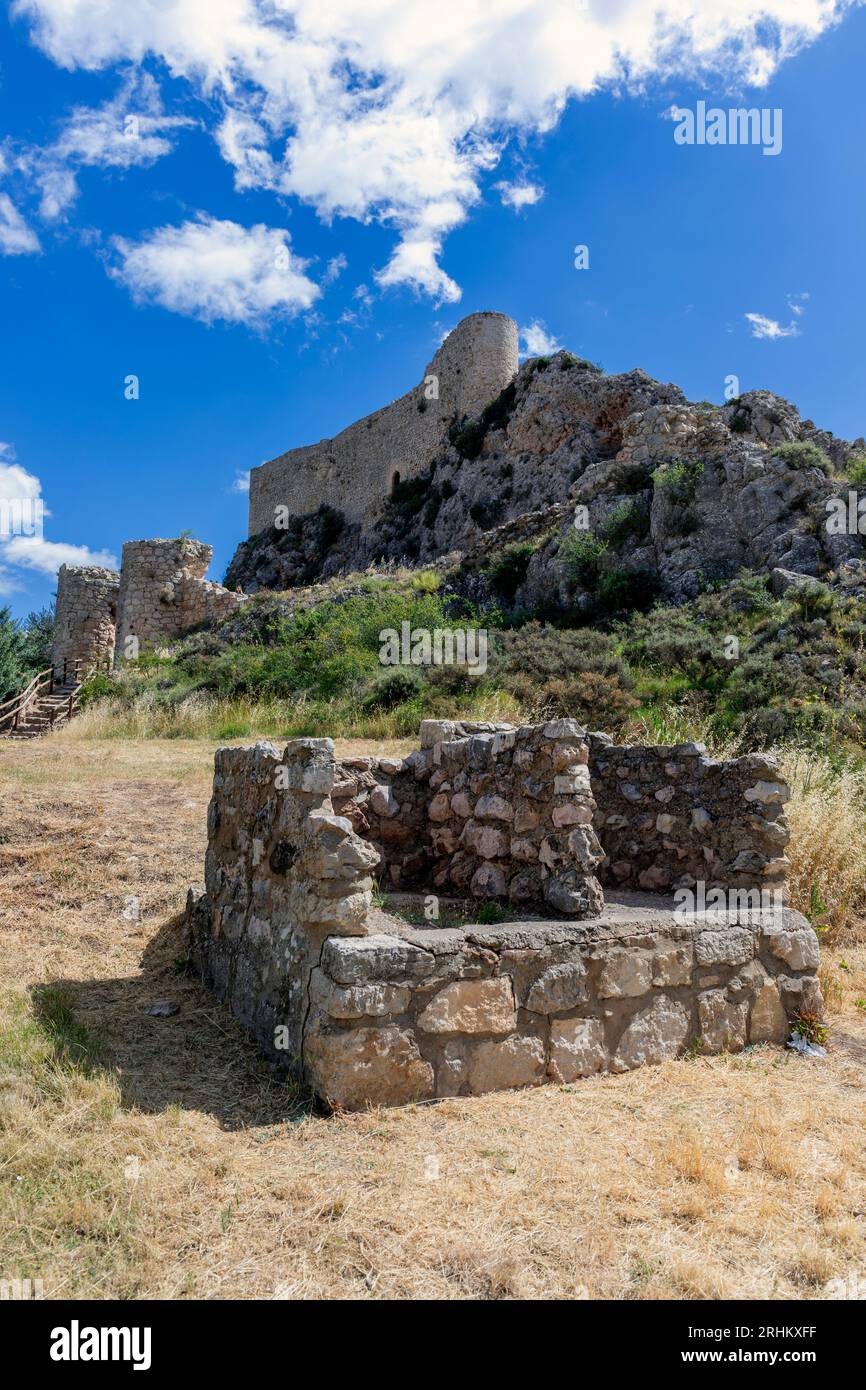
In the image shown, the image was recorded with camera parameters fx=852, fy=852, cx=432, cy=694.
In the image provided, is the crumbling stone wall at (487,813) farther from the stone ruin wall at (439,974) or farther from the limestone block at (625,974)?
the limestone block at (625,974)

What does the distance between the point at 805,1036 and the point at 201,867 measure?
4.34 metres

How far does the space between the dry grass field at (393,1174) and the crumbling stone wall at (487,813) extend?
107cm

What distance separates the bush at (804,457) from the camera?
56.5 ft

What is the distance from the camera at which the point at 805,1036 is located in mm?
4672

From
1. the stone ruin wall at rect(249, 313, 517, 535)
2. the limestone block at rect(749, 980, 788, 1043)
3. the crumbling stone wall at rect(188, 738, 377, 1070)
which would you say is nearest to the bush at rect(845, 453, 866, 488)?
the limestone block at rect(749, 980, 788, 1043)

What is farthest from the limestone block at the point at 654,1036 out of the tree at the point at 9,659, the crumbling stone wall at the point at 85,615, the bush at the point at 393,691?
the crumbling stone wall at the point at 85,615

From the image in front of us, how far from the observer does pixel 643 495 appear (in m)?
19.8

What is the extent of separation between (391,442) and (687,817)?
3604 cm

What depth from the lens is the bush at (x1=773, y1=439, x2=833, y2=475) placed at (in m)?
17.2

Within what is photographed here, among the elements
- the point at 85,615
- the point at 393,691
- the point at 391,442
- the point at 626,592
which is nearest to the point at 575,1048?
the point at 393,691

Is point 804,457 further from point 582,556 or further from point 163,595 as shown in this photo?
point 163,595

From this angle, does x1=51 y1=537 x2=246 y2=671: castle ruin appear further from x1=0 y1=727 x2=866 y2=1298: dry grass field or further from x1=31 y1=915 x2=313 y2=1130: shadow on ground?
x1=0 y1=727 x2=866 y2=1298: dry grass field

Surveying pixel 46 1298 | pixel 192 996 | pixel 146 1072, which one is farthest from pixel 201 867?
pixel 46 1298
